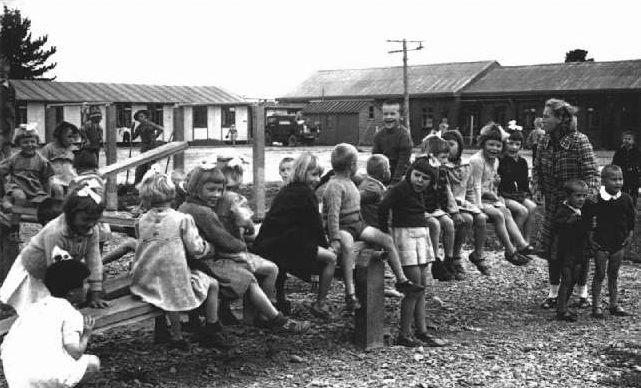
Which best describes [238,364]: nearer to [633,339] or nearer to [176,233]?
[176,233]

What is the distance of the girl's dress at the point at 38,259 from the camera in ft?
16.6

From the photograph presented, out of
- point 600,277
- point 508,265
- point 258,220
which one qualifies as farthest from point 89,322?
point 508,265

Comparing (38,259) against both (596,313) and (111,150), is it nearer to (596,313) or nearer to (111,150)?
(596,313)

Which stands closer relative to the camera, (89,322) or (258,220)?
(89,322)

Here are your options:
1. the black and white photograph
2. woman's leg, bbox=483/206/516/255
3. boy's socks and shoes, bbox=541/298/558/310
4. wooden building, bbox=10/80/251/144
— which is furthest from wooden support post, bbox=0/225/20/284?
wooden building, bbox=10/80/251/144

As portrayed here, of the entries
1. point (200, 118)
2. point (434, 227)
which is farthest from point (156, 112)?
point (434, 227)

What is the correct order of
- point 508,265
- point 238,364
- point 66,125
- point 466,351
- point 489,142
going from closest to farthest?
point 238,364
point 466,351
point 489,142
point 66,125
point 508,265

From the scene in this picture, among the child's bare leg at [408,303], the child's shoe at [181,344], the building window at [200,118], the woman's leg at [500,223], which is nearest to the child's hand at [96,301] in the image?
the child's shoe at [181,344]

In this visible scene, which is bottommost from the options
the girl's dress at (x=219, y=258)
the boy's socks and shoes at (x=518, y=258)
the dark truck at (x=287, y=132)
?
the boy's socks and shoes at (x=518, y=258)

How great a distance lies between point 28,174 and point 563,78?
43166 millimetres

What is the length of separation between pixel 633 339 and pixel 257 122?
5.91 meters

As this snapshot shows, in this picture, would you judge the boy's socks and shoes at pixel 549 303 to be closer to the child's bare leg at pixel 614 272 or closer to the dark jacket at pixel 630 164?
the child's bare leg at pixel 614 272

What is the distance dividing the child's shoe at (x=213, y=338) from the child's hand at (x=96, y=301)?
2.85 ft

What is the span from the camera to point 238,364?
5.98 metres
